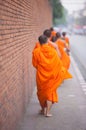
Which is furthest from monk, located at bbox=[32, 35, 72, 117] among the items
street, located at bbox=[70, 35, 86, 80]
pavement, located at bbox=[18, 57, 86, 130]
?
street, located at bbox=[70, 35, 86, 80]

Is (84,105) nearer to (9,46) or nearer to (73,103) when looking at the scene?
(73,103)

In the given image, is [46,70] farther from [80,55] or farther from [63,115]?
[80,55]

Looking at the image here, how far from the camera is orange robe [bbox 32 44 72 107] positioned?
8.71 m

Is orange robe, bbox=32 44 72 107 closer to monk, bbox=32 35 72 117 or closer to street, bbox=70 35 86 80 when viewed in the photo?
monk, bbox=32 35 72 117

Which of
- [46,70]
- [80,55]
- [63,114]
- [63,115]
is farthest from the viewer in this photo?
[80,55]

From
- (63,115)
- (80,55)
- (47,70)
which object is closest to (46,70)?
(47,70)

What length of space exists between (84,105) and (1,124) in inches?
192

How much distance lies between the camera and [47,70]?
28.8 feet

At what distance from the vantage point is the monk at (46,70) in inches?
343

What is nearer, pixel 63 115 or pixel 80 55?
pixel 63 115

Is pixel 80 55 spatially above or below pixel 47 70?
below

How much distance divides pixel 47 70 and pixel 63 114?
108 centimetres

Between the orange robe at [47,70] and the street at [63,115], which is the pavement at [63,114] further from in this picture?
the orange robe at [47,70]

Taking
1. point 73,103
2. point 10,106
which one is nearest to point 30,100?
point 73,103
